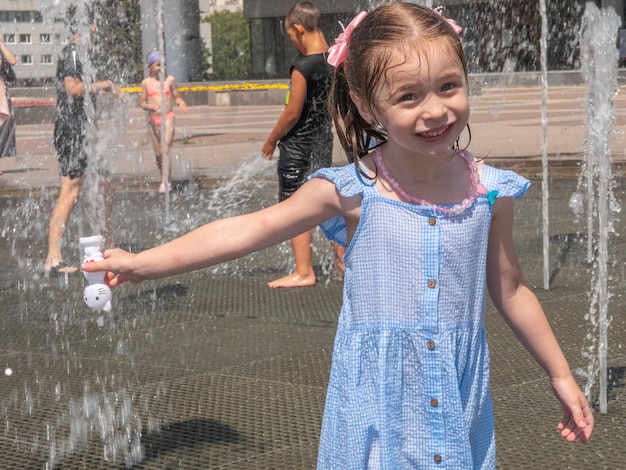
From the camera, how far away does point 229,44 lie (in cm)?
8550

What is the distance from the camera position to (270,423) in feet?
13.5

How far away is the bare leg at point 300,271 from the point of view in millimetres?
6633

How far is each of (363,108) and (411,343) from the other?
1.64 ft

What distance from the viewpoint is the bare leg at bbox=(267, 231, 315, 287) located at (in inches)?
261

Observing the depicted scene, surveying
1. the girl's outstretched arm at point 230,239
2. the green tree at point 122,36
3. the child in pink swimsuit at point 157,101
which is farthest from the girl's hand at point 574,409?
the green tree at point 122,36

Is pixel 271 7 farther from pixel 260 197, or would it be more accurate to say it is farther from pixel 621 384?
pixel 621 384

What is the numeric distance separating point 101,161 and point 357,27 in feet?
18.7

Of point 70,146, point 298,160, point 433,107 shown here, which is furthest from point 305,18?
point 433,107

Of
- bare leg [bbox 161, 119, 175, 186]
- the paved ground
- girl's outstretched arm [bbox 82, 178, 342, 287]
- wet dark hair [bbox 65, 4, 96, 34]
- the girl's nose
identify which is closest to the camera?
the girl's nose

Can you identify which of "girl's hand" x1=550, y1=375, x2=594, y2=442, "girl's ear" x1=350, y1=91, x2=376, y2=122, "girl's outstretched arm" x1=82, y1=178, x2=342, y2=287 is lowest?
"girl's hand" x1=550, y1=375, x2=594, y2=442

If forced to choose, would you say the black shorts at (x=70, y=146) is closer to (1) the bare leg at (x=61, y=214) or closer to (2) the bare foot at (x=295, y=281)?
(1) the bare leg at (x=61, y=214)

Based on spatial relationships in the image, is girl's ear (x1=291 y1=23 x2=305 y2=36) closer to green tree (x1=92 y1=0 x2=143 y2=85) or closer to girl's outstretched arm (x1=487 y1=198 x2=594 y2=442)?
girl's outstretched arm (x1=487 y1=198 x2=594 y2=442)

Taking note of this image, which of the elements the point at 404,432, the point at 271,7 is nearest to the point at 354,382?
the point at 404,432

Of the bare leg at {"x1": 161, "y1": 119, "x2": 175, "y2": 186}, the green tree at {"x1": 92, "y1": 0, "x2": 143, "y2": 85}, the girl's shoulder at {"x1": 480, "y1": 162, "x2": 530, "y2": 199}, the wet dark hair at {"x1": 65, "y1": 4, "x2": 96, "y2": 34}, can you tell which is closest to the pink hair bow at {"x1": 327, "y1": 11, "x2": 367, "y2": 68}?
the girl's shoulder at {"x1": 480, "y1": 162, "x2": 530, "y2": 199}
